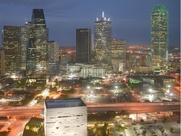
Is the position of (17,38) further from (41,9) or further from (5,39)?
(41,9)

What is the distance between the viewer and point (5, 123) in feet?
26.0

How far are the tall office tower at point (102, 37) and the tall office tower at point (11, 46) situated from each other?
6875mm

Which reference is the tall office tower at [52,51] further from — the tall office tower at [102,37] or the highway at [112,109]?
the highway at [112,109]

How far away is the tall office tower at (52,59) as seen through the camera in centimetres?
2157

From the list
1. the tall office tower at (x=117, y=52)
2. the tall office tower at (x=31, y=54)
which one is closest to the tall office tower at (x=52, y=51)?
the tall office tower at (x=31, y=54)

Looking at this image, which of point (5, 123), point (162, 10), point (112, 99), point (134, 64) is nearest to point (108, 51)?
point (134, 64)

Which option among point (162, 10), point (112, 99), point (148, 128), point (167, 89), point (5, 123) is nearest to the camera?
point (148, 128)

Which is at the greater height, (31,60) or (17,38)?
(17,38)

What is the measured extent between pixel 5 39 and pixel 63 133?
16.5 m

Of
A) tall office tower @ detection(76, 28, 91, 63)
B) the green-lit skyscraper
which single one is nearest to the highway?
the green-lit skyscraper

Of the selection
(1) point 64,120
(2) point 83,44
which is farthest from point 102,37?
(1) point 64,120

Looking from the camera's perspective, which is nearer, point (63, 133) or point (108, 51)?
point (63, 133)

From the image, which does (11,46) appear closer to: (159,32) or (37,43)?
(37,43)

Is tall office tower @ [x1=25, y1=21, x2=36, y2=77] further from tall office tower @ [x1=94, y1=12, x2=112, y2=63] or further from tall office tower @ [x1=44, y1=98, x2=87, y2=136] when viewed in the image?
tall office tower @ [x1=44, y1=98, x2=87, y2=136]
